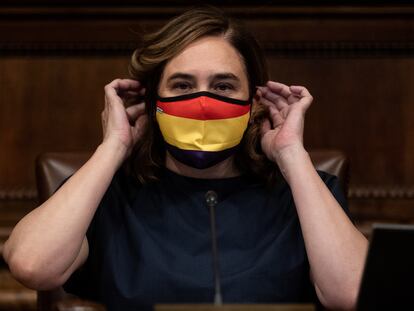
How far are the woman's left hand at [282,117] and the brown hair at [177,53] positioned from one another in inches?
0.8

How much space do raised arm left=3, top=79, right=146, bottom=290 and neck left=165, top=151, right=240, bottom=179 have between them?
12 centimetres

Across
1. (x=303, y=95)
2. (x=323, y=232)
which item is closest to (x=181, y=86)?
(x=303, y=95)

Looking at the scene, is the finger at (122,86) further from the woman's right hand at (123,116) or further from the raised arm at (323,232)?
the raised arm at (323,232)

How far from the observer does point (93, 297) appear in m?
1.46

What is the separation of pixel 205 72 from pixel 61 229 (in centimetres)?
40

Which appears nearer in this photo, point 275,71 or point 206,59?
point 206,59

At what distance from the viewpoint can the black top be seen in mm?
1342

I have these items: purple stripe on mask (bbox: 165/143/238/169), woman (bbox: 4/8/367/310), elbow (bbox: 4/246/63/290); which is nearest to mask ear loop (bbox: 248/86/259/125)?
woman (bbox: 4/8/367/310)

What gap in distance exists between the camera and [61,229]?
1.33 m

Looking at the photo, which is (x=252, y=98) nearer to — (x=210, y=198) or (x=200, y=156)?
(x=200, y=156)

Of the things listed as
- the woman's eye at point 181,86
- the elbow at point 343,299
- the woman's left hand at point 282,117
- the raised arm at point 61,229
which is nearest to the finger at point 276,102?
the woman's left hand at point 282,117

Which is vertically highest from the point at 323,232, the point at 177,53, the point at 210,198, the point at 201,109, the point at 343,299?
the point at 177,53

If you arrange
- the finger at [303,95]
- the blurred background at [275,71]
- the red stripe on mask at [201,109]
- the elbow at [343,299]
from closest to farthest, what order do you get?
the elbow at [343,299], the red stripe on mask at [201,109], the finger at [303,95], the blurred background at [275,71]

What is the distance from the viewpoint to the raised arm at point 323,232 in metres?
1.30
